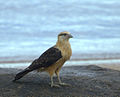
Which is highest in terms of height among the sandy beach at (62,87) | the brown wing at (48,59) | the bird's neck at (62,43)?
the bird's neck at (62,43)

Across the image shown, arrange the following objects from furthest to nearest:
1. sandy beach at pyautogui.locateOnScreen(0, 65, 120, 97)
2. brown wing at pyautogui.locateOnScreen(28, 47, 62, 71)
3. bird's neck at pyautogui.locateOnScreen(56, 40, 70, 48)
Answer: bird's neck at pyautogui.locateOnScreen(56, 40, 70, 48)
brown wing at pyautogui.locateOnScreen(28, 47, 62, 71)
sandy beach at pyautogui.locateOnScreen(0, 65, 120, 97)

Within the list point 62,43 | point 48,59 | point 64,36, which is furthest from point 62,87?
point 64,36

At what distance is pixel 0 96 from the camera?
6398mm

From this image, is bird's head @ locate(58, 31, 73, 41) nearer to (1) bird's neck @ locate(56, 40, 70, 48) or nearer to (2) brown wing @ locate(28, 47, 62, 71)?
(1) bird's neck @ locate(56, 40, 70, 48)

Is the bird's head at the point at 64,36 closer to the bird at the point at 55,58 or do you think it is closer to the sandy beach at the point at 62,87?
the bird at the point at 55,58

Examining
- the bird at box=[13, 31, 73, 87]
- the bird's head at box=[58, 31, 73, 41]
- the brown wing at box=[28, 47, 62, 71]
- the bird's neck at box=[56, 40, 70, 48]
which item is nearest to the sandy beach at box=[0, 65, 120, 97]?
the bird at box=[13, 31, 73, 87]

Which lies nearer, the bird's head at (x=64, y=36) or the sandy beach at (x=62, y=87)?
the sandy beach at (x=62, y=87)

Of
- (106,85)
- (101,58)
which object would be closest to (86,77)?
(106,85)

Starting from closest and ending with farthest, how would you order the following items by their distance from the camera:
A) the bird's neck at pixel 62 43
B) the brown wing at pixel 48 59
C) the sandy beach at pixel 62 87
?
the sandy beach at pixel 62 87
the brown wing at pixel 48 59
the bird's neck at pixel 62 43

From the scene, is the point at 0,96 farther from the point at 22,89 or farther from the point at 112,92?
the point at 112,92

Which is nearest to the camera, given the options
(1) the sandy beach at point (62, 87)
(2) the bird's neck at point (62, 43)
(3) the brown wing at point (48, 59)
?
(1) the sandy beach at point (62, 87)

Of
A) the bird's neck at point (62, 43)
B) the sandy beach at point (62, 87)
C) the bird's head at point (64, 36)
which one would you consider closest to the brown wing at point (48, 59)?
the bird's neck at point (62, 43)

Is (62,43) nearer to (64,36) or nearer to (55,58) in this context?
(64,36)

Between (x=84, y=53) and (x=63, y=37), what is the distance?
40.8ft
